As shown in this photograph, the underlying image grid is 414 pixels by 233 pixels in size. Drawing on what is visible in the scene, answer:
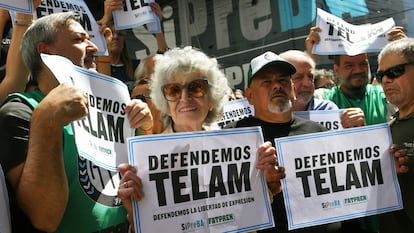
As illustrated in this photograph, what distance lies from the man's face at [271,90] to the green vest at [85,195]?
998 millimetres

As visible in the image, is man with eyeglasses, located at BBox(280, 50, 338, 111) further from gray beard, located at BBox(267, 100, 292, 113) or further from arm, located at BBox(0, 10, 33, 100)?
arm, located at BBox(0, 10, 33, 100)

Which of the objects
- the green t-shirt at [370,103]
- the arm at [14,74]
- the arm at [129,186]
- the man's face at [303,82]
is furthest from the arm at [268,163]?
the green t-shirt at [370,103]

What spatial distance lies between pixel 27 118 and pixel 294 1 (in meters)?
7.79

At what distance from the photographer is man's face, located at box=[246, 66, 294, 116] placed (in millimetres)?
2576

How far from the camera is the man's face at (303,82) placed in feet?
11.6

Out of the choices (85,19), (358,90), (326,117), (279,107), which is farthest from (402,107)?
(85,19)

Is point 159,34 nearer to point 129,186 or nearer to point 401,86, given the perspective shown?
point 401,86

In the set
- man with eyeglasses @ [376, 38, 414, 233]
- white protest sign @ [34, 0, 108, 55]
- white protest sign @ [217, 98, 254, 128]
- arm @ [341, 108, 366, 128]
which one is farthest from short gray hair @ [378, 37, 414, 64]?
white protest sign @ [34, 0, 108, 55]

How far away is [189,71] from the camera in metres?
2.33

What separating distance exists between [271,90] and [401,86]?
714mm

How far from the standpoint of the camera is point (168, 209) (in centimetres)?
189

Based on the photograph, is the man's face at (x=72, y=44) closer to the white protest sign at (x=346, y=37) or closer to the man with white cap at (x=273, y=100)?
the man with white cap at (x=273, y=100)

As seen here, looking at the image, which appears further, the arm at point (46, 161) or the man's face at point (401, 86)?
the man's face at point (401, 86)

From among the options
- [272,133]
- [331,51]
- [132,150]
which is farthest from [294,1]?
[132,150]
